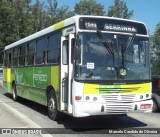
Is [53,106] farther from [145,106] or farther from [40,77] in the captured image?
[145,106]

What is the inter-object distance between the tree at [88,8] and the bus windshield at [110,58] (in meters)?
71.0

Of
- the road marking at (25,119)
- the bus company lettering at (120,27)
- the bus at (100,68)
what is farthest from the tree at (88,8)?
the bus company lettering at (120,27)

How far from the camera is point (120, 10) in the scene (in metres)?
76.5

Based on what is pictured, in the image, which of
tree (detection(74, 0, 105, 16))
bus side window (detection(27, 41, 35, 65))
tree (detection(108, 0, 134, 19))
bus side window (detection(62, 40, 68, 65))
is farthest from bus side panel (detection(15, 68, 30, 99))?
tree (detection(74, 0, 105, 16))

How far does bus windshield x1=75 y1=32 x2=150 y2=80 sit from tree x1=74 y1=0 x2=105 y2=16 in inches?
2796

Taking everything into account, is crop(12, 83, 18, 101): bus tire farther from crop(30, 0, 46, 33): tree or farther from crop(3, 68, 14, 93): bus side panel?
crop(30, 0, 46, 33): tree

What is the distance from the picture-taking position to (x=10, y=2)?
6625 centimetres

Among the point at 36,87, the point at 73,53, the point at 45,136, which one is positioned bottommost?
the point at 45,136

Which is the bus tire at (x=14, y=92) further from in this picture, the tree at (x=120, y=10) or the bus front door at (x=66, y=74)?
the tree at (x=120, y=10)

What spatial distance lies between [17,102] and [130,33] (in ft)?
26.6

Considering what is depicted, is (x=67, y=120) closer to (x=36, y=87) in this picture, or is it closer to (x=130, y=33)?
(x=36, y=87)

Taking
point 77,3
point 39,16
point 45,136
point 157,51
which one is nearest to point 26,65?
point 45,136

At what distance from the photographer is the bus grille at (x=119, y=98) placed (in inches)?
375

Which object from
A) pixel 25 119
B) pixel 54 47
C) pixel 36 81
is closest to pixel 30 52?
pixel 36 81
